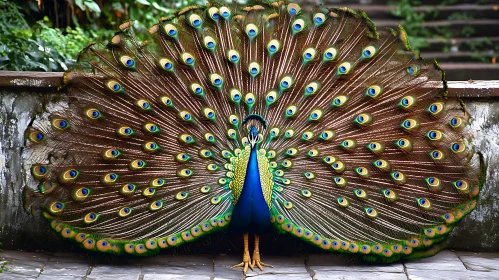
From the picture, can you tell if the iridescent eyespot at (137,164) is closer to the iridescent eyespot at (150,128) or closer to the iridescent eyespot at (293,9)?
the iridescent eyespot at (150,128)

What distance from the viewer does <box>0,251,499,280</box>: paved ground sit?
18.5ft

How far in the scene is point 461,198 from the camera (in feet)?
19.5

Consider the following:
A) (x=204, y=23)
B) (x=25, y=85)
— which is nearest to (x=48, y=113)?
(x=25, y=85)

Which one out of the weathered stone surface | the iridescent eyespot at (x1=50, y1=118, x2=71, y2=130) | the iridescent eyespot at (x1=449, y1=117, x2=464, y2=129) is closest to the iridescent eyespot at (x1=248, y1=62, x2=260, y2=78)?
the iridescent eyespot at (x1=50, y1=118, x2=71, y2=130)

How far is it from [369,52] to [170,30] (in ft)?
4.79

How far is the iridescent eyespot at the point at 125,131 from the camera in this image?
579 cm

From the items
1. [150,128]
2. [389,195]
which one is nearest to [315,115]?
[389,195]

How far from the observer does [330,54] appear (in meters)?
5.91

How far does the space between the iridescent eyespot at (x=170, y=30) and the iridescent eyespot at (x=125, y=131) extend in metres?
0.73

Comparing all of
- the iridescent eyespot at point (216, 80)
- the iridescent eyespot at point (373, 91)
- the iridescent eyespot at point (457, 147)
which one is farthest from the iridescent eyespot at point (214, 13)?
the iridescent eyespot at point (457, 147)

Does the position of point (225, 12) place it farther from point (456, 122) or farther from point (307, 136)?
point (456, 122)

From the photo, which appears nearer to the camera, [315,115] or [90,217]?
[90,217]

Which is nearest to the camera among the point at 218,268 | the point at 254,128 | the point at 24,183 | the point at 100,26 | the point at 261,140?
the point at 254,128

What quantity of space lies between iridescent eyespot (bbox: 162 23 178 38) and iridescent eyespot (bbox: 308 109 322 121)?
1134 mm
